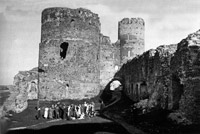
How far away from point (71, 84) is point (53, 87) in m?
1.28

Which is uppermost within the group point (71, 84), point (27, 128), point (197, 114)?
point (71, 84)

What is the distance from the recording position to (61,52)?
68.9 feet

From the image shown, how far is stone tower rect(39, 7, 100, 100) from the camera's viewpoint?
19.6 meters

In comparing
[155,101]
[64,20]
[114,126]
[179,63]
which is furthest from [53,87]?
[179,63]

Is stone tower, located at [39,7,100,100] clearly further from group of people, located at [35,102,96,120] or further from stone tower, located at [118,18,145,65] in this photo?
stone tower, located at [118,18,145,65]

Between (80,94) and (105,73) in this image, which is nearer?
(80,94)

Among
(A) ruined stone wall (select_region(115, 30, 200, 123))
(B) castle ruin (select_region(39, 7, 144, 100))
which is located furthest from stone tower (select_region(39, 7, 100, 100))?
(A) ruined stone wall (select_region(115, 30, 200, 123))

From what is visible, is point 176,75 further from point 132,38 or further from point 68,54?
point 132,38

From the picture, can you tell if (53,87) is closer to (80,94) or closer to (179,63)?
(80,94)

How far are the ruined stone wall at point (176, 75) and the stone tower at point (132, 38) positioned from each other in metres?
13.3

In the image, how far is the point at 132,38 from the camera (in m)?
32.7

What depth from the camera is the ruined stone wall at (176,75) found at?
9375 mm

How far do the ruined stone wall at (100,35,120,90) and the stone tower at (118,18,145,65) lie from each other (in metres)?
1.67

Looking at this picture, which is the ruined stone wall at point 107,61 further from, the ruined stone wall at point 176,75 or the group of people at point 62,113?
the group of people at point 62,113
